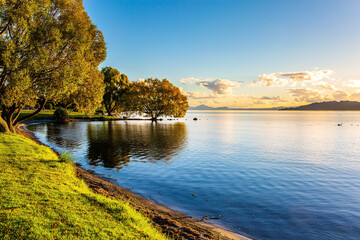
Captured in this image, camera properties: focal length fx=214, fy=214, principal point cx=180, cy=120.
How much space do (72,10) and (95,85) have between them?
32.3 ft

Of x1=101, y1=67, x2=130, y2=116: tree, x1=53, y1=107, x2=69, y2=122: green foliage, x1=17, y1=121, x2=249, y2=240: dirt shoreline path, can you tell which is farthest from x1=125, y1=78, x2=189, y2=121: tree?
x1=17, y1=121, x2=249, y2=240: dirt shoreline path

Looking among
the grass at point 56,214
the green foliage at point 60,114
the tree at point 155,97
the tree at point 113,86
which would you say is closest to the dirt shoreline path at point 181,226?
the grass at point 56,214

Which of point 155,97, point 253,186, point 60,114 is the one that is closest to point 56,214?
point 253,186

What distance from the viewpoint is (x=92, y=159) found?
24906 millimetres

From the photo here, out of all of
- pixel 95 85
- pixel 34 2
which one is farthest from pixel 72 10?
pixel 95 85

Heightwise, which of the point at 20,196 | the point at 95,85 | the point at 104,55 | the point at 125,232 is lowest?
the point at 125,232

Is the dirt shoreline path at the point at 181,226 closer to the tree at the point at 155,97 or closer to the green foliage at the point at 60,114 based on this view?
the green foliage at the point at 60,114

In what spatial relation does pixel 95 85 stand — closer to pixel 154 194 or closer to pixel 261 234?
pixel 154 194

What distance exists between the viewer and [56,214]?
777 cm

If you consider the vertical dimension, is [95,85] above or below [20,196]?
above

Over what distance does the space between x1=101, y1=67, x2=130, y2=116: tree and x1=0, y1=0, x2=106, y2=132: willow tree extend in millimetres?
74998

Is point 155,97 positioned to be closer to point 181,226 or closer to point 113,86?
point 113,86

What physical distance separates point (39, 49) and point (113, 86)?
8004cm

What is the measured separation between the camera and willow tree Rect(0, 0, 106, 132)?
22266mm
